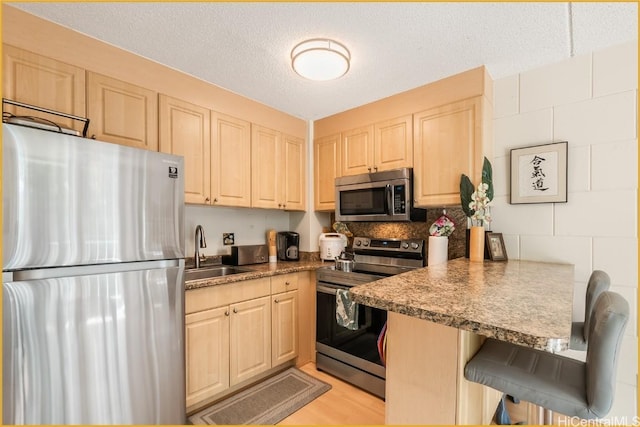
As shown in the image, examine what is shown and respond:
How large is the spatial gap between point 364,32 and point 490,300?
139cm

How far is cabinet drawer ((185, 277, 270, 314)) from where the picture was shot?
1.76m

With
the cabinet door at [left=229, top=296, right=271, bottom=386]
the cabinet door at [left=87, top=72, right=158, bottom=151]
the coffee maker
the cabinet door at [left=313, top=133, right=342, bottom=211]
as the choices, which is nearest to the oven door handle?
the cabinet door at [left=229, top=296, right=271, bottom=386]

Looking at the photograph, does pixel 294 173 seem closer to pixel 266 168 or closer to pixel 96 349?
pixel 266 168

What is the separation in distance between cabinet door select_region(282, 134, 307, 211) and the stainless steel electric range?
715 millimetres

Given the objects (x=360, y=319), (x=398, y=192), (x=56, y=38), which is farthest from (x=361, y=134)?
(x=56, y=38)

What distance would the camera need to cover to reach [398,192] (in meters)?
2.22

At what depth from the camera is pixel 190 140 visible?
204 centimetres

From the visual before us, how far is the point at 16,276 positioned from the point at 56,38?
1220 mm

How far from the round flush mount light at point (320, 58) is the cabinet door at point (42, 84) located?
1.18 meters

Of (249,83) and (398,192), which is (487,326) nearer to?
(398,192)

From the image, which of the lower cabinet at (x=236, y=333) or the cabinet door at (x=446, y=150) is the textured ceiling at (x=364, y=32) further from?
the lower cabinet at (x=236, y=333)

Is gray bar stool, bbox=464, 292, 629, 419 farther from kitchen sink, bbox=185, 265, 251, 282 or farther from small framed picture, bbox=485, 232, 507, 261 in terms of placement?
kitchen sink, bbox=185, 265, 251, 282

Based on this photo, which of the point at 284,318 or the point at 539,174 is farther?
the point at 284,318

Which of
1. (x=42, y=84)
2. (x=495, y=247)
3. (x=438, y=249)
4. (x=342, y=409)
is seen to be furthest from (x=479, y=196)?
(x=42, y=84)
